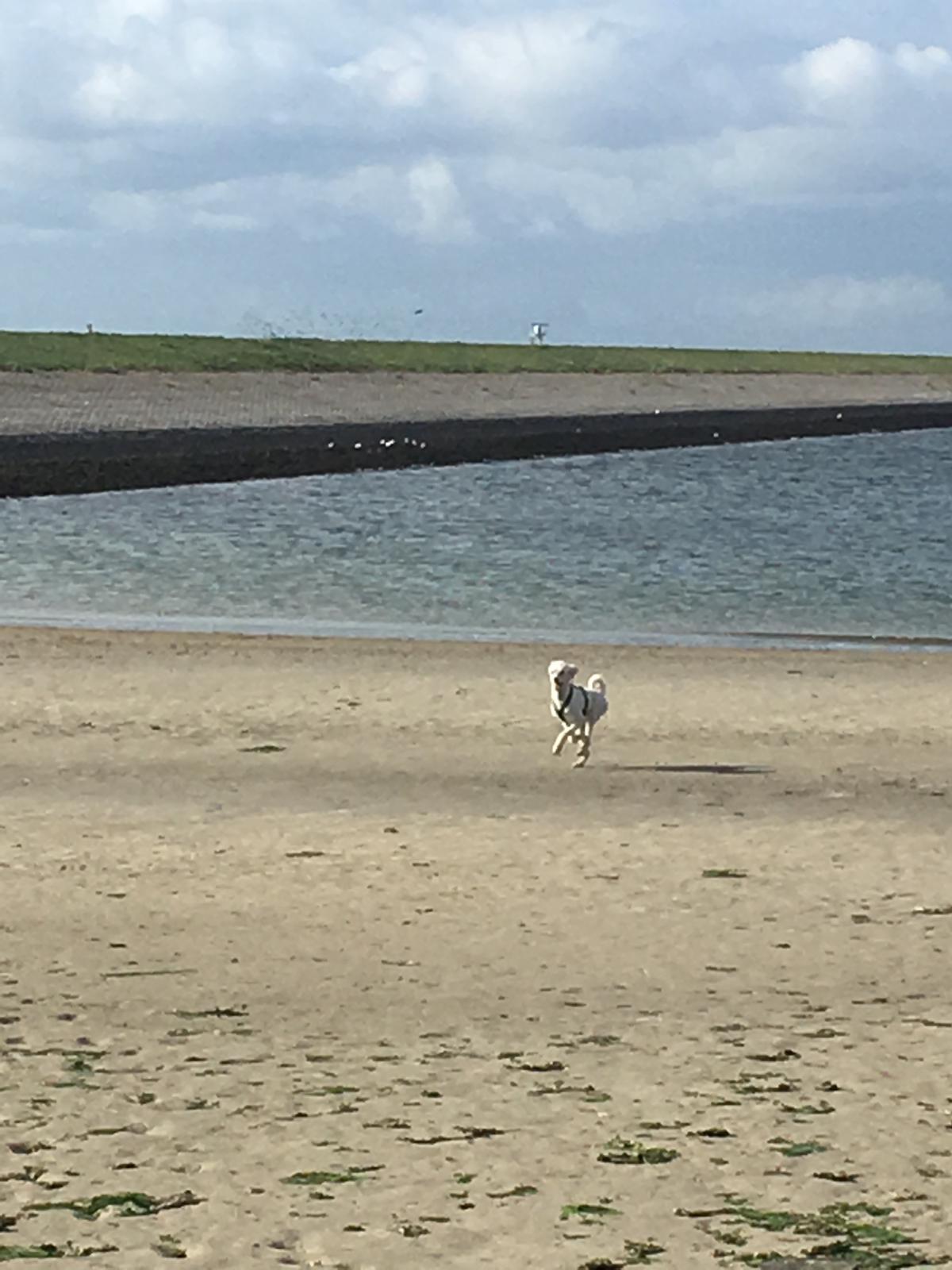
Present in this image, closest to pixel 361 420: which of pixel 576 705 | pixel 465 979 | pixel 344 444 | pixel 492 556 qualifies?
pixel 344 444

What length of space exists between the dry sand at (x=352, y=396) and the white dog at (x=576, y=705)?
35999mm

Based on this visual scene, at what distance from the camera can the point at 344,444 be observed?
55.4m

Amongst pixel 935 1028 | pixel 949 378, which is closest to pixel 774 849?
pixel 935 1028

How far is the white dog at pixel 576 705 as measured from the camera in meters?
14.1

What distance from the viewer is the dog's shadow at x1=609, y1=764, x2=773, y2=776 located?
14453 millimetres

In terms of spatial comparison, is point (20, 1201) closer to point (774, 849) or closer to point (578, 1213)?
point (578, 1213)

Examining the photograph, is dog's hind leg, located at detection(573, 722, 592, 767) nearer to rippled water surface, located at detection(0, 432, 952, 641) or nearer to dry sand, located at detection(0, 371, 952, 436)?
rippled water surface, located at detection(0, 432, 952, 641)

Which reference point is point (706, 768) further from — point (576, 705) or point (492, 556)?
point (492, 556)

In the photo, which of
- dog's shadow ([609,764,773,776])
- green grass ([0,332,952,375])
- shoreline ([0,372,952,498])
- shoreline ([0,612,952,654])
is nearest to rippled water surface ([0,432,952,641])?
shoreline ([0,612,952,654])

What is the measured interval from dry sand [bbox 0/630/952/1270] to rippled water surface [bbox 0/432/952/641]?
8368mm

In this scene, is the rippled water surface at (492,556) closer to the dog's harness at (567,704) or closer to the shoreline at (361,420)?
the shoreline at (361,420)

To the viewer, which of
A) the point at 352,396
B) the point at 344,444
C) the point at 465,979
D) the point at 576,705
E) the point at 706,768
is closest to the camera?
the point at 465,979

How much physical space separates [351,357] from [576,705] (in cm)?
6022

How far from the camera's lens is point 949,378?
103312mm
